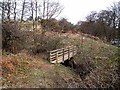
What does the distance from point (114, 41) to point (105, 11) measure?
6.97 meters

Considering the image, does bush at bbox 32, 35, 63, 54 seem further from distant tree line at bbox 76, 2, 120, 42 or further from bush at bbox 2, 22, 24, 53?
distant tree line at bbox 76, 2, 120, 42

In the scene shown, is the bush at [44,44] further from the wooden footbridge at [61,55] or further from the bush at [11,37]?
the bush at [11,37]

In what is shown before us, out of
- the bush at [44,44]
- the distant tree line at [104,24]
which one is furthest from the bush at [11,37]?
the distant tree line at [104,24]

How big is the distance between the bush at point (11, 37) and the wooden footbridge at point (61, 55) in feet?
8.81

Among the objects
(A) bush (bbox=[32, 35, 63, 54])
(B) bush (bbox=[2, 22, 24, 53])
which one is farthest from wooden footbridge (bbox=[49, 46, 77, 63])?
(B) bush (bbox=[2, 22, 24, 53])

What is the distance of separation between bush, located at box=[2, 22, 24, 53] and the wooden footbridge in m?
2.69

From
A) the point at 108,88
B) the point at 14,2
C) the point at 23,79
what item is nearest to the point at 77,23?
the point at 14,2

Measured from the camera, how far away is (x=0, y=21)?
794 inches

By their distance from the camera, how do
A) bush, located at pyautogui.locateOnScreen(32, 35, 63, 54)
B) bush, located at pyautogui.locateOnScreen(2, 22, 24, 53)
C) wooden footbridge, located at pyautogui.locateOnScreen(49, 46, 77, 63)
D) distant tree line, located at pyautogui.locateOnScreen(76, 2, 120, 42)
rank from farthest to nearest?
distant tree line, located at pyautogui.locateOnScreen(76, 2, 120, 42) → bush, located at pyautogui.locateOnScreen(32, 35, 63, 54) → wooden footbridge, located at pyautogui.locateOnScreen(49, 46, 77, 63) → bush, located at pyautogui.locateOnScreen(2, 22, 24, 53)

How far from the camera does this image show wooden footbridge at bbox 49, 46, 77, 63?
2164 centimetres

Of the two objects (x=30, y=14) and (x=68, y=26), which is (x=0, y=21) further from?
(x=68, y=26)

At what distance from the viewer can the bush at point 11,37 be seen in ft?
64.4

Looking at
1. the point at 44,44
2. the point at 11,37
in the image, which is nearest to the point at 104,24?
the point at 44,44

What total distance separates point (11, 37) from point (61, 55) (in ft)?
15.9
